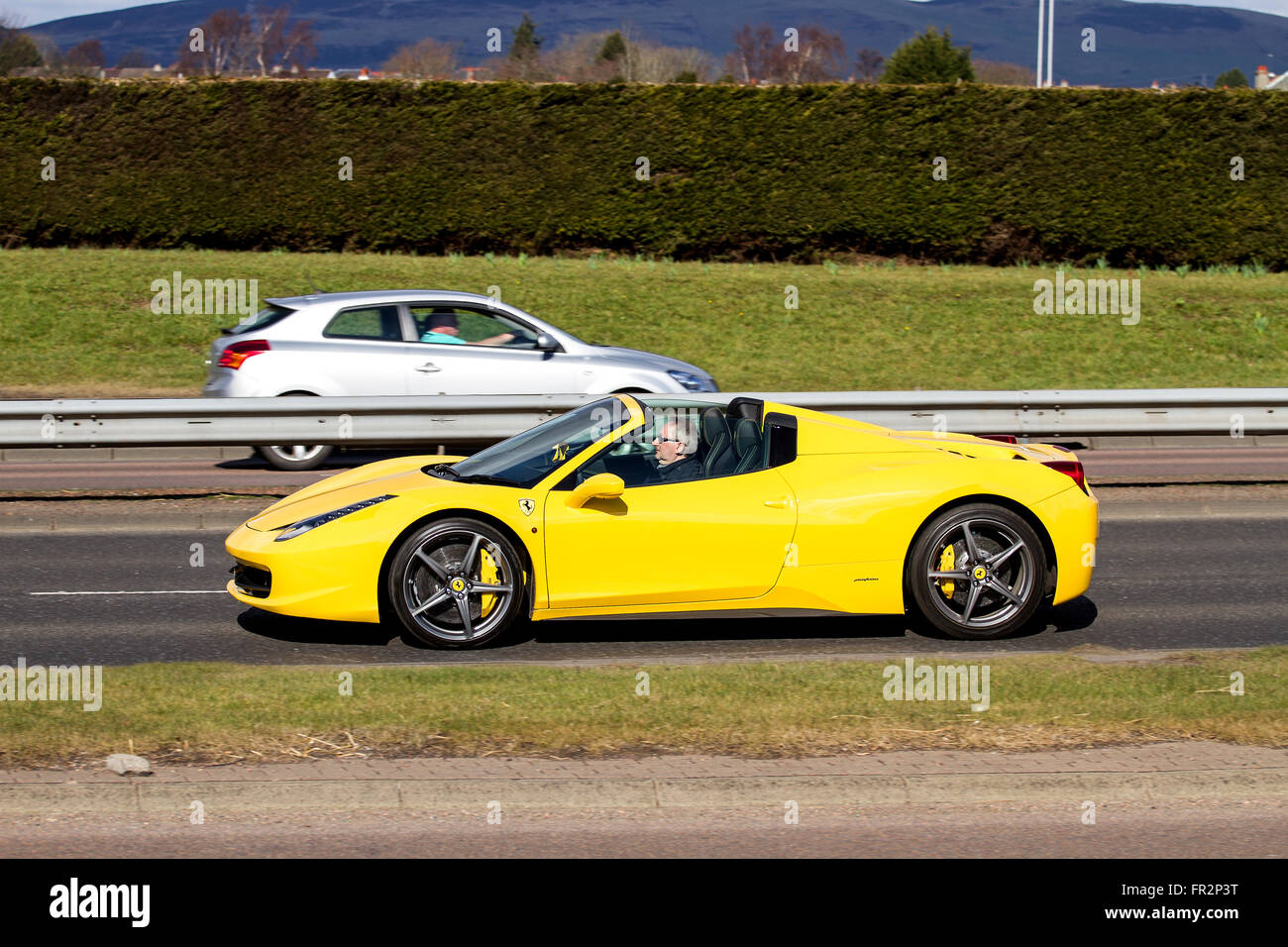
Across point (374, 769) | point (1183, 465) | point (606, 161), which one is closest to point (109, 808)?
point (374, 769)

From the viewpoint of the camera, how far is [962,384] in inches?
763

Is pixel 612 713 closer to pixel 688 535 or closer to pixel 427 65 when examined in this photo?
pixel 688 535

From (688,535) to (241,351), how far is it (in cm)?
770

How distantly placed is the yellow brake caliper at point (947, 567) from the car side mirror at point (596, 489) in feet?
5.70

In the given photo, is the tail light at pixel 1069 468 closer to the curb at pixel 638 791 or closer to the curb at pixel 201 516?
the curb at pixel 638 791

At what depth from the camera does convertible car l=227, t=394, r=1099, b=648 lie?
285 inches

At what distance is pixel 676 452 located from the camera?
7.52 meters

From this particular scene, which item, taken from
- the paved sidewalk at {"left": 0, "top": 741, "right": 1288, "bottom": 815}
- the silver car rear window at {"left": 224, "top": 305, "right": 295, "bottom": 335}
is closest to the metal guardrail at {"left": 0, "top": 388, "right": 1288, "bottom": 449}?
the silver car rear window at {"left": 224, "top": 305, "right": 295, "bottom": 335}

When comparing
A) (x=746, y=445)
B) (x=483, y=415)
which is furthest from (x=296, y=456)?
(x=746, y=445)

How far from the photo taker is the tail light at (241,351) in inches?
535

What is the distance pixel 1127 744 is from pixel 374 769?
9.32ft

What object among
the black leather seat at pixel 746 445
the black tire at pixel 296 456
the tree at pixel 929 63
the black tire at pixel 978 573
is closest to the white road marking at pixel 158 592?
the black leather seat at pixel 746 445
